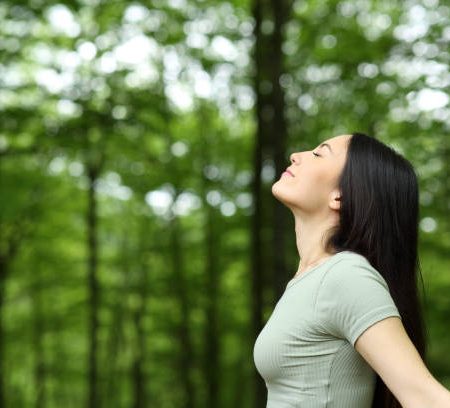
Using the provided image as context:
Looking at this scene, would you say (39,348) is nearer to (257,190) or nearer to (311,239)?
(257,190)

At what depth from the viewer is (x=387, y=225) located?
2.15 m

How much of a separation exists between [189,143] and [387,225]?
12605 mm

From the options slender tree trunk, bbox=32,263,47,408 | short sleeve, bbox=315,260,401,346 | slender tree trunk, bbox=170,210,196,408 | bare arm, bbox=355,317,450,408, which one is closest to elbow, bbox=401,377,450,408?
bare arm, bbox=355,317,450,408

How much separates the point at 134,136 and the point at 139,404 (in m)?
9.54

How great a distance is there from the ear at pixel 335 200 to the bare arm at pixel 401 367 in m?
0.47

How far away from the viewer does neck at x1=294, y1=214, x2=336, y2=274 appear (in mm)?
2299

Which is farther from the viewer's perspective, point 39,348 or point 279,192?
point 39,348

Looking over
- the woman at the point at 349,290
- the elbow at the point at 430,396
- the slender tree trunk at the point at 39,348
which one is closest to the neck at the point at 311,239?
the woman at the point at 349,290

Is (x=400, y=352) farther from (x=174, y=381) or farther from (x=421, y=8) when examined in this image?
(x=174, y=381)

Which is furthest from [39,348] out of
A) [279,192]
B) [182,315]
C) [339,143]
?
[339,143]

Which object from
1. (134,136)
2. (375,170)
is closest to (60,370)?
(134,136)

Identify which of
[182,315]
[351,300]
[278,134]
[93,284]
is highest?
[278,134]

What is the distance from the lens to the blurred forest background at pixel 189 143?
28.1 ft

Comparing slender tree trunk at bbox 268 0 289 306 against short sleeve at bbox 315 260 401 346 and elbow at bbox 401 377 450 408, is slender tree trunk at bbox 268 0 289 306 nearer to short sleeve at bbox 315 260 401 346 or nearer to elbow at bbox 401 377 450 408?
short sleeve at bbox 315 260 401 346
